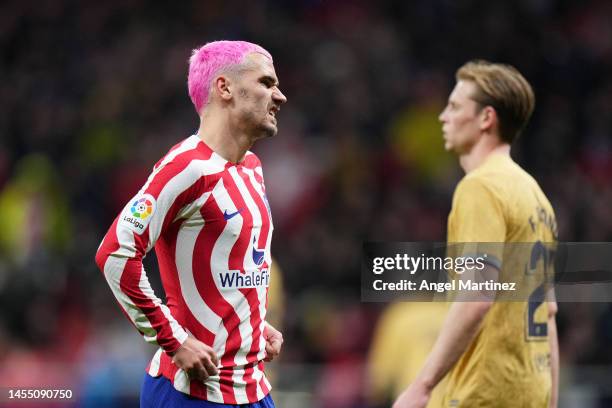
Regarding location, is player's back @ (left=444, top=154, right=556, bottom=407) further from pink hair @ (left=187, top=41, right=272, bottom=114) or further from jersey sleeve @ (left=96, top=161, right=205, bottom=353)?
jersey sleeve @ (left=96, top=161, right=205, bottom=353)

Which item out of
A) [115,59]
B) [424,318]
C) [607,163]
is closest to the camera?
[424,318]

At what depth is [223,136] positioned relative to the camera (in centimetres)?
395

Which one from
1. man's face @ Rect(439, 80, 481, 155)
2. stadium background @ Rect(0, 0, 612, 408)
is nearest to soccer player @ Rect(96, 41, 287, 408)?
man's face @ Rect(439, 80, 481, 155)

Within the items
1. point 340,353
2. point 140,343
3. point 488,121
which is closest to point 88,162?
point 140,343

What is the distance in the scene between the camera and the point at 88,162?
11.0 m

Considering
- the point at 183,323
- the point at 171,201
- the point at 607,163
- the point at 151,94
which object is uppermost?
the point at 151,94

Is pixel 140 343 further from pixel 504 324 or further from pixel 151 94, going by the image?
pixel 504 324

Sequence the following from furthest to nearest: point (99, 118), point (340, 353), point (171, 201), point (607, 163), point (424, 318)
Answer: point (99, 118) → point (607, 163) → point (340, 353) → point (424, 318) → point (171, 201)

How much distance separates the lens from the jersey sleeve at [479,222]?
4.19 meters

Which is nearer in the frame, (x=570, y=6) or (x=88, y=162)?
(x=88, y=162)

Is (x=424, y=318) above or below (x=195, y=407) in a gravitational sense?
above

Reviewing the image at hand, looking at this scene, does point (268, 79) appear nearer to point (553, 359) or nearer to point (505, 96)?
point (505, 96)

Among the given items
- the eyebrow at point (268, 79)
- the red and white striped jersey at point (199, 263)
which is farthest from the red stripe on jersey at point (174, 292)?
the eyebrow at point (268, 79)

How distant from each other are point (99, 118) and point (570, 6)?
17.1 feet
